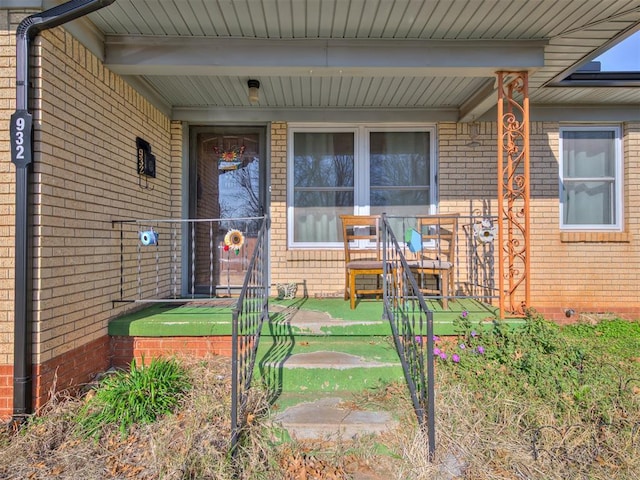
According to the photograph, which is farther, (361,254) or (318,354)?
(361,254)

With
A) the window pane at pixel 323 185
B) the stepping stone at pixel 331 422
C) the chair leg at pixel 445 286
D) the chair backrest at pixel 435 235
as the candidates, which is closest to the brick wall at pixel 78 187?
the stepping stone at pixel 331 422

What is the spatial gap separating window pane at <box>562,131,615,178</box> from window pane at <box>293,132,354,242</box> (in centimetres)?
282

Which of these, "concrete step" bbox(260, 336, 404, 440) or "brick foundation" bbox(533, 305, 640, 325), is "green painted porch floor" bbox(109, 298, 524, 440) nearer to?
"concrete step" bbox(260, 336, 404, 440)

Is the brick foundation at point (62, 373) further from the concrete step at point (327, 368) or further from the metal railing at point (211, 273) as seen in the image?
the concrete step at point (327, 368)

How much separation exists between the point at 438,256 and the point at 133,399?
3.03 metres

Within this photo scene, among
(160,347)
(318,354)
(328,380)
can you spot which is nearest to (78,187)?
(160,347)

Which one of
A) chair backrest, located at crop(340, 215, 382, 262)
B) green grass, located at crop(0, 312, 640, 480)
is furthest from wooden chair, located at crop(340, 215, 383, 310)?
green grass, located at crop(0, 312, 640, 480)

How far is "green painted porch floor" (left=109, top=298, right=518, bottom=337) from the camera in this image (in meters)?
3.40

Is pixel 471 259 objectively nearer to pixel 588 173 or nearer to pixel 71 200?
pixel 588 173

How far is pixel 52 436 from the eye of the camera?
2443 mm

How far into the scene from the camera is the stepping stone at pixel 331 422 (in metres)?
2.44

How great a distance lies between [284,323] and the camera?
344 cm

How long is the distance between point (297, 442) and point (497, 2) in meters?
3.47

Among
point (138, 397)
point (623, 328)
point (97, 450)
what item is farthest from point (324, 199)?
point (623, 328)
